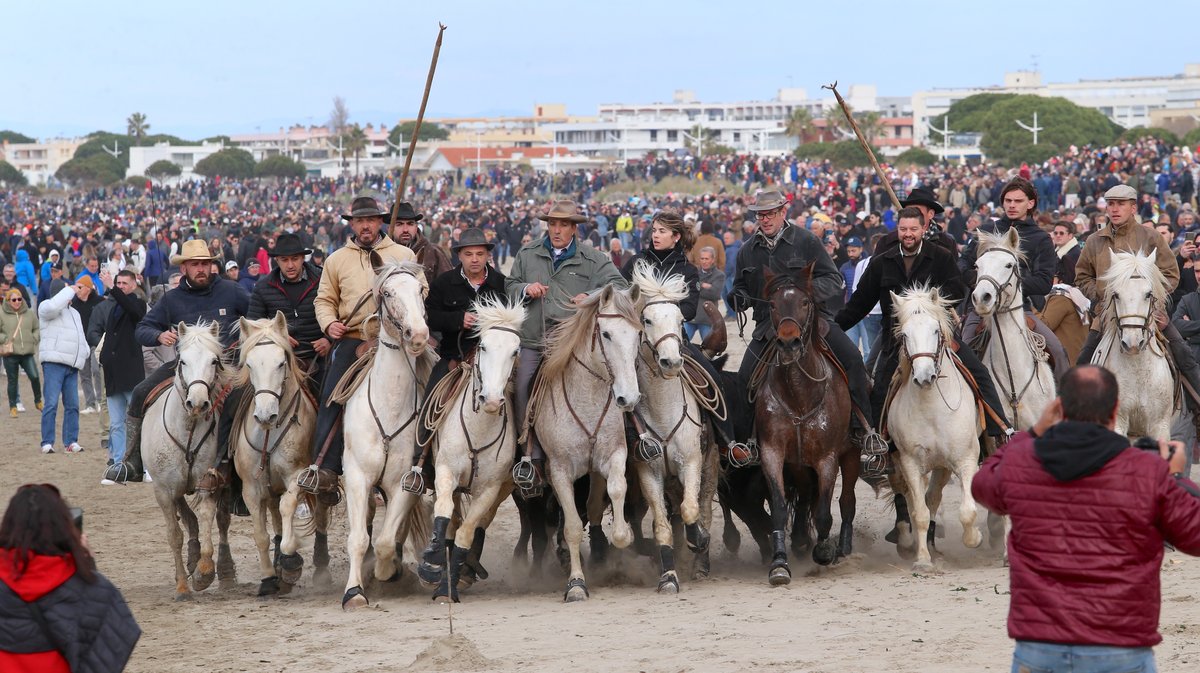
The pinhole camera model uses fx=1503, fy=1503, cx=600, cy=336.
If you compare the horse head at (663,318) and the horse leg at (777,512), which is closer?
the horse head at (663,318)

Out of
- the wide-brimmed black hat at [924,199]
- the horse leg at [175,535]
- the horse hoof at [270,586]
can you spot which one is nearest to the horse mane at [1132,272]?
the wide-brimmed black hat at [924,199]

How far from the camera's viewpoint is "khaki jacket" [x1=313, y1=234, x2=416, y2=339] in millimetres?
11445

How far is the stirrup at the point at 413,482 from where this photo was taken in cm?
1054

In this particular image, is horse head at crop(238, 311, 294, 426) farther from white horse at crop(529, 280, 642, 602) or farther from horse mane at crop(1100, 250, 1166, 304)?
horse mane at crop(1100, 250, 1166, 304)

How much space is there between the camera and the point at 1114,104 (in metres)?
189

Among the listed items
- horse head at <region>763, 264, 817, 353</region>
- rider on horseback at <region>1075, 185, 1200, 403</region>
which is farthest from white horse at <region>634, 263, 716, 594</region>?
rider on horseback at <region>1075, 185, 1200, 403</region>

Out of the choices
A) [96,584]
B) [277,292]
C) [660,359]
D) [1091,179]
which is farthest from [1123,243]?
[1091,179]

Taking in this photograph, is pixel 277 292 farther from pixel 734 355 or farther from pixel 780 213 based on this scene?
pixel 734 355

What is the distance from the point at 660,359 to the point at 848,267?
11.2 m

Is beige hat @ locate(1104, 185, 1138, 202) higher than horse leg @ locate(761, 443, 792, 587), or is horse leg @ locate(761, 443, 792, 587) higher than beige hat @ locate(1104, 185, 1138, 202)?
beige hat @ locate(1104, 185, 1138, 202)

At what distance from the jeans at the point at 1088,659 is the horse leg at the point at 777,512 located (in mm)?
5586

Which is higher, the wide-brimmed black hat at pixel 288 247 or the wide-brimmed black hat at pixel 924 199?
Result: the wide-brimmed black hat at pixel 924 199

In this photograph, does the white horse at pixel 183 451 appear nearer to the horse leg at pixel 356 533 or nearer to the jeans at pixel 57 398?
the horse leg at pixel 356 533

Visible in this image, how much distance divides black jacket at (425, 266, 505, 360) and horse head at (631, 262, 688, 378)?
128 centimetres
